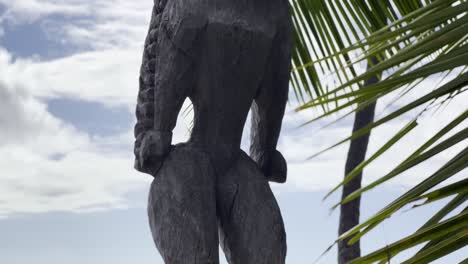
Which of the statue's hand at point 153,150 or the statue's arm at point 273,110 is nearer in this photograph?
the statue's hand at point 153,150

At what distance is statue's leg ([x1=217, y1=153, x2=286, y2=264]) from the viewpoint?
3.52 m

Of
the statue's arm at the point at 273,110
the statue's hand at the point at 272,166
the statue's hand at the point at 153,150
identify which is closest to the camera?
the statue's hand at the point at 153,150

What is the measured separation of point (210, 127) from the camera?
371cm

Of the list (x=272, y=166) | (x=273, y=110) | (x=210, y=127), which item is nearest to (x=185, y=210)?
(x=210, y=127)

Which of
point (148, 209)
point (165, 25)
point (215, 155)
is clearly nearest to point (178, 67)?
point (165, 25)

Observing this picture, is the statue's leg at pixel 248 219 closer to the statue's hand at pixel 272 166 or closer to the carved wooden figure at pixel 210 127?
Answer: the carved wooden figure at pixel 210 127

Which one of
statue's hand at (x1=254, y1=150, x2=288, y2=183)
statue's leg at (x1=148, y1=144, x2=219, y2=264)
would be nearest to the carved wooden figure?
statue's leg at (x1=148, y1=144, x2=219, y2=264)

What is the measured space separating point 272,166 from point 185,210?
604mm

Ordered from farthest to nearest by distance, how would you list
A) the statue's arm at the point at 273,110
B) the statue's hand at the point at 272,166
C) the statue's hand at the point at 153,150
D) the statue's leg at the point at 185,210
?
the statue's hand at the point at 272,166, the statue's arm at the point at 273,110, the statue's hand at the point at 153,150, the statue's leg at the point at 185,210

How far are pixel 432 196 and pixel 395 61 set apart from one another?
37cm

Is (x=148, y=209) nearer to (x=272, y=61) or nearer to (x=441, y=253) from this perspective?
(x=272, y=61)

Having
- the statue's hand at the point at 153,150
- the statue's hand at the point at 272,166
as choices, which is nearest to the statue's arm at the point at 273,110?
the statue's hand at the point at 272,166

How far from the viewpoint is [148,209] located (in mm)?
3666

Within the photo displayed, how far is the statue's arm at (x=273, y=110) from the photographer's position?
12.4 ft
